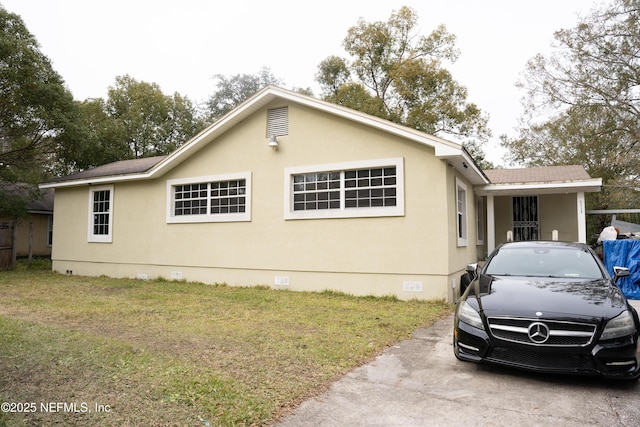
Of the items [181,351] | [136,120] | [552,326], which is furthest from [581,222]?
[136,120]

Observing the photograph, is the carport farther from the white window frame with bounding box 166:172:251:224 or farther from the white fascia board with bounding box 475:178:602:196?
the white window frame with bounding box 166:172:251:224

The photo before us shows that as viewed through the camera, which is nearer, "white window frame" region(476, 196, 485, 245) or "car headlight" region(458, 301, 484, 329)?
"car headlight" region(458, 301, 484, 329)

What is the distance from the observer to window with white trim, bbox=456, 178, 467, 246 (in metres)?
9.84

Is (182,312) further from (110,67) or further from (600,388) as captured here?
(110,67)

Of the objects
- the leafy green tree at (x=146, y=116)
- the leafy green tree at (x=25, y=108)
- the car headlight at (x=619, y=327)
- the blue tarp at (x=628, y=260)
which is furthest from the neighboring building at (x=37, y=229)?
the blue tarp at (x=628, y=260)

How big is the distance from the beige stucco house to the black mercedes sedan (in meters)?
4.10

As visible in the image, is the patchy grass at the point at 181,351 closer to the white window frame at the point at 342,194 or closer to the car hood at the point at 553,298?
the car hood at the point at 553,298

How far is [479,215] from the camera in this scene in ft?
47.2

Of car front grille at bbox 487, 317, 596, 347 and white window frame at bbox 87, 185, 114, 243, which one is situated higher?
white window frame at bbox 87, 185, 114, 243

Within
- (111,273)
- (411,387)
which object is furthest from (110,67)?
(411,387)

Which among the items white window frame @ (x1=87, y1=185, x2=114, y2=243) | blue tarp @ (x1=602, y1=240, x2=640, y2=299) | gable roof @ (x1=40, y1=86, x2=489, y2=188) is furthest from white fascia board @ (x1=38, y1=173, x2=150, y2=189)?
blue tarp @ (x1=602, y1=240, x2=640, y2=299)

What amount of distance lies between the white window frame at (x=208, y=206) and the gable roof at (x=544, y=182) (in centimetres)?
703

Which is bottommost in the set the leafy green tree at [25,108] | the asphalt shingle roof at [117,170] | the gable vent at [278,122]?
the asphalt shingle roof at [117,170]

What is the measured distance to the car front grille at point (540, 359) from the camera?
365 cm
